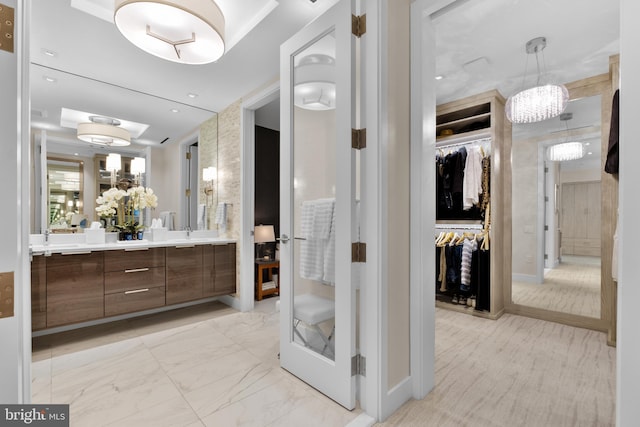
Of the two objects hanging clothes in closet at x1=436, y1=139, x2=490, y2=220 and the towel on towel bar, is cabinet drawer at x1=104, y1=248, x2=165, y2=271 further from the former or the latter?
hanging clothes in closet at x1=436, y1=139, x2=490, y2=220

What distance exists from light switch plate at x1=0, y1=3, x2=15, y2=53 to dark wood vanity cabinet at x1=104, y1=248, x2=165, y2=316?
252cm

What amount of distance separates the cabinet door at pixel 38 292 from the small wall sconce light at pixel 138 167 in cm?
115

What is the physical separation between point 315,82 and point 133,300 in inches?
107

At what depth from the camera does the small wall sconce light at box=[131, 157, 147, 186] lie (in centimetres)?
315

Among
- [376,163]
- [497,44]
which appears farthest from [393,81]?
[497,44]

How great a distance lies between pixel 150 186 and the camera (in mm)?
3287

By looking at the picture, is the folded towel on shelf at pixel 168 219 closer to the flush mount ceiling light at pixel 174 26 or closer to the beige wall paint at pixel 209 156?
the beige wall paint at pixel 209 156

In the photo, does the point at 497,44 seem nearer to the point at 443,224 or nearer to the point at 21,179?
the point at 443,224

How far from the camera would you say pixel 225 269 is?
3.57 meters

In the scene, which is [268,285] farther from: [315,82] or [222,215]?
[315,82]

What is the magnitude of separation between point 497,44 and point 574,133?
136 cm

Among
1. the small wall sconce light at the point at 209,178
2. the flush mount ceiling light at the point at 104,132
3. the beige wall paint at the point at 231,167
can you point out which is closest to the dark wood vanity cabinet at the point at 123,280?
the beige wall paint at the point at 231,167

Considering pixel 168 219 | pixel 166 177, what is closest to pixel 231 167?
pixel 166 177

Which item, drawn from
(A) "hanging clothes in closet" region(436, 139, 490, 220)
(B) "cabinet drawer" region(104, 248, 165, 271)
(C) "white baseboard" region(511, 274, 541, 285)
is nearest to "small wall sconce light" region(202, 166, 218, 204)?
(B) "cabinet drawer" region(104, 248, 165, 271)
